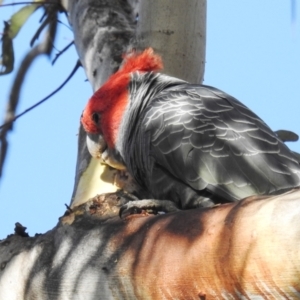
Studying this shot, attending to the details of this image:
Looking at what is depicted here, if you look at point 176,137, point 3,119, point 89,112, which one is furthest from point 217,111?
point 3,119

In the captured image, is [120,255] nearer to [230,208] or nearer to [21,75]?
[230,208]

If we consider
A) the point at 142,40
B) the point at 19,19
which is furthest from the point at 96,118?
the point at 19,19

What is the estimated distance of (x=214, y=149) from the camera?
11.8 ft

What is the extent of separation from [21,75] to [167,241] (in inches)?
112

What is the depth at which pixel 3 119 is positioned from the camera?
16.1ft

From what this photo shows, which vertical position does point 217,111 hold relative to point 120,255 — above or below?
above

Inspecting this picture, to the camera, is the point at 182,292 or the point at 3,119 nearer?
the point at 182,292

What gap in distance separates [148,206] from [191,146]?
1.29 ft

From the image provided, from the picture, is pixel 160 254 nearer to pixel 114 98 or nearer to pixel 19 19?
pixel 114 98

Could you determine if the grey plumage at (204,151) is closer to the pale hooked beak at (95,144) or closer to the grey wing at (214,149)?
the grey wing at (214,149)

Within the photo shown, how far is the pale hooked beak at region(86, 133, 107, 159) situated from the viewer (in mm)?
4189

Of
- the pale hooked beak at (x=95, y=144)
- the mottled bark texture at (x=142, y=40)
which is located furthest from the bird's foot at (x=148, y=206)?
the pale hooked beak at (x=95, y=144)

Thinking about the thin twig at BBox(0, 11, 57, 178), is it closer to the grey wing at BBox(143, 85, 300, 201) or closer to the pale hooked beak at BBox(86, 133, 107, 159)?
the pale hooked beak at BBox(86, 133, 107, 159)

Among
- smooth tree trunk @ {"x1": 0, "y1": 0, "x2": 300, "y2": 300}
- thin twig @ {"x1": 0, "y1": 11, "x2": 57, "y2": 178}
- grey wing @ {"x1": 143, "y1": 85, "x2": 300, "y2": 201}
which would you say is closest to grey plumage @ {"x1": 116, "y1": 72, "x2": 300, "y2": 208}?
grey wing @ {"x1": 143, "y1": 85, "x2": 300, "y2": 201}
